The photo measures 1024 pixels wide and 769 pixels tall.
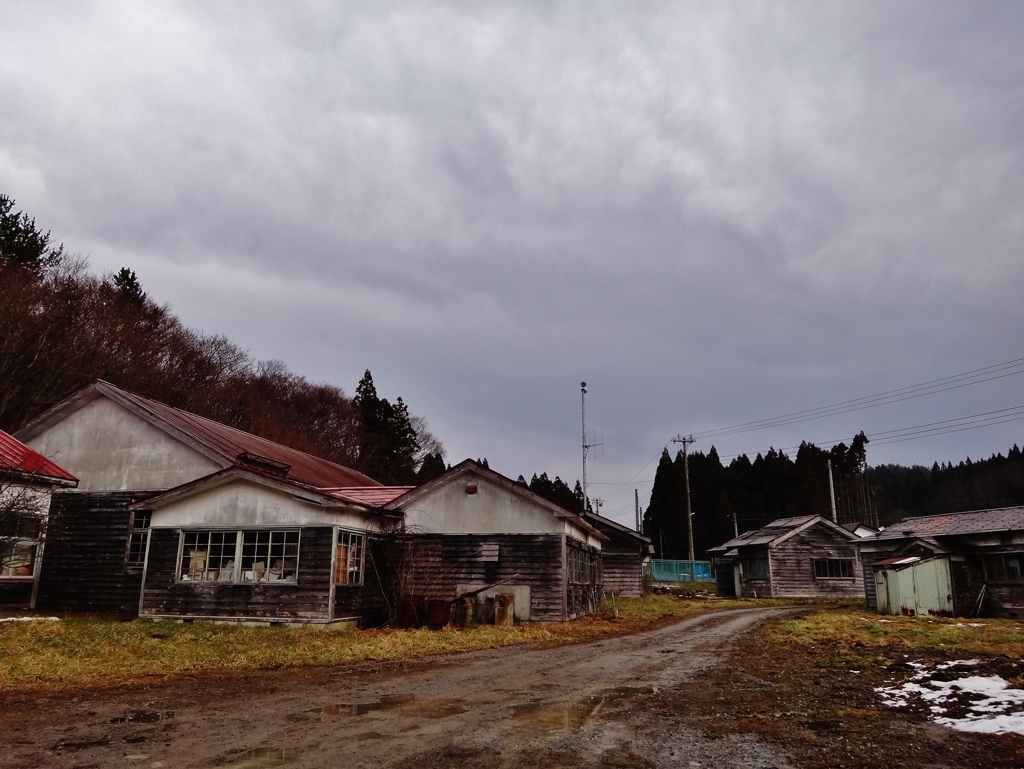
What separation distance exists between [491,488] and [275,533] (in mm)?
5855

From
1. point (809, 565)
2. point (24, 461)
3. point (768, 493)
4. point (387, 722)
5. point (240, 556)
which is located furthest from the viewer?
point (768, 493)

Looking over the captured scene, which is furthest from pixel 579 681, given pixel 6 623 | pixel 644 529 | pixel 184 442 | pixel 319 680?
pixel 644 529

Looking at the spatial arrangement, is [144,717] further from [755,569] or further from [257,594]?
[755,569]

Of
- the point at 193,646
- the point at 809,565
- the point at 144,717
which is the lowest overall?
the point at 144,717

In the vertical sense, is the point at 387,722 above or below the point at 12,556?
below

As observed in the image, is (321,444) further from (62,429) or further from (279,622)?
(279,622)

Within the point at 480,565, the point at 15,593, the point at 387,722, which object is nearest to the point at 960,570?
the point at 480,565

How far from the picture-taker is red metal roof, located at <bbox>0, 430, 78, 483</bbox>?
18.8m

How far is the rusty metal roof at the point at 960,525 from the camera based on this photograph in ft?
78.1

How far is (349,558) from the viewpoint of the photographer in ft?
61.5

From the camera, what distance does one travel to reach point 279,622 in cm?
1766

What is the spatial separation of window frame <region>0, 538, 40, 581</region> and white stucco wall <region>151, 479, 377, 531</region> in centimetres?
316

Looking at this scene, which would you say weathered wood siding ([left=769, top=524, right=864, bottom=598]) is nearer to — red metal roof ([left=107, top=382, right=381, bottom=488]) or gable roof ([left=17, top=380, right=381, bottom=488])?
red metal roof ([left=107, top=382, right=381, bottom=488])

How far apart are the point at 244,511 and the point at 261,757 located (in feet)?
41.2
